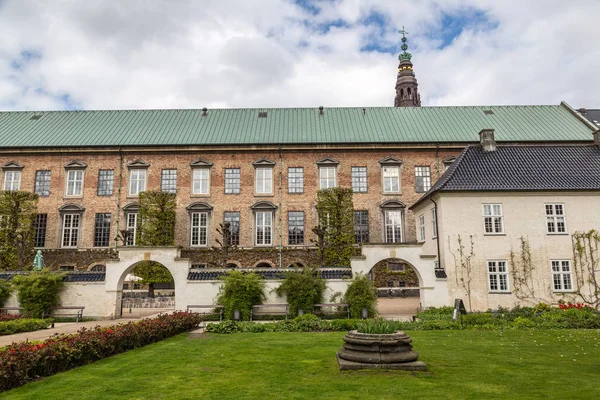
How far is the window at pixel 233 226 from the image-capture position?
3619 cm

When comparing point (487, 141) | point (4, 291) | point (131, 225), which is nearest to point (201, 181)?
point (131, 225)

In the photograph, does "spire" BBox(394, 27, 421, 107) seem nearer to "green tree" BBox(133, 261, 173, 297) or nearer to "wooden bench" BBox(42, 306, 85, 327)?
"green tree" BBox(133, 261, 173, 297)

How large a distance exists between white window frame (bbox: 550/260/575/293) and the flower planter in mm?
17635

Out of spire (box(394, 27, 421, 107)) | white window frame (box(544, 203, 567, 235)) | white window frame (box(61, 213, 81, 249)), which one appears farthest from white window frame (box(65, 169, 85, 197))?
spire (box(394, 27, 421, 107))

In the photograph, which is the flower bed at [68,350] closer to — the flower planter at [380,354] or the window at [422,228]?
Result: the flower planter at [380,354]

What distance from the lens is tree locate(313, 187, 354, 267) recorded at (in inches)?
1345

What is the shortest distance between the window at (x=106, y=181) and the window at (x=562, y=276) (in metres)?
30.5

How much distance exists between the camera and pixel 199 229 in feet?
120

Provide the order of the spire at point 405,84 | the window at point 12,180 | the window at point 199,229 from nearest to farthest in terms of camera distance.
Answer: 1. the window at point 199,229
2. the window at point 12,180
3. the spire at point 405,84

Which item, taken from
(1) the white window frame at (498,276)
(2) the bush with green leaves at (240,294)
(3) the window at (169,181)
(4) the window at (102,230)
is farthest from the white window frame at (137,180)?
(1) the white window frame at (498,276)

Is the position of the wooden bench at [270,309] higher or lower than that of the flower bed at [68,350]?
higher

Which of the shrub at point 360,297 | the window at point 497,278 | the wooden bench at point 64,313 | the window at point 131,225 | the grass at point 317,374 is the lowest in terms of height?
the grass at point 317,374

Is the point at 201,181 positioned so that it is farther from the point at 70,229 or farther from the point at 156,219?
the point at 70,229

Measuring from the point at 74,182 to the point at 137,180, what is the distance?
4867 mm
